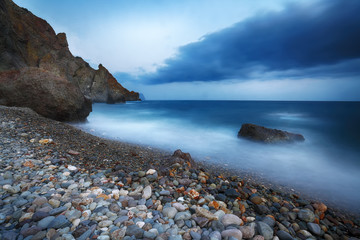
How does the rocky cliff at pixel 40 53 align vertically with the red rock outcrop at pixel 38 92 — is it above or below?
above

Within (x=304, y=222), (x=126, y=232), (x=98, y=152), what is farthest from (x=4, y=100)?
(x=304, y=222)

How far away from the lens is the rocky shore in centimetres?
167

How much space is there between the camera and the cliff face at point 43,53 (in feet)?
56.9

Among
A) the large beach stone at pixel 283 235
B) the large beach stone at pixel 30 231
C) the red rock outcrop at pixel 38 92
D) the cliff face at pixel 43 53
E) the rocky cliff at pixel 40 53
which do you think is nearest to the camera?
the large beach stone at pixel 30 231

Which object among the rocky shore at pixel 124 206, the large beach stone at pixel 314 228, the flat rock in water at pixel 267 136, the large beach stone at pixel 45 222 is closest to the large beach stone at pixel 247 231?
the rocky shore at pixel 124 206

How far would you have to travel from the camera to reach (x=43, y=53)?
37188mm

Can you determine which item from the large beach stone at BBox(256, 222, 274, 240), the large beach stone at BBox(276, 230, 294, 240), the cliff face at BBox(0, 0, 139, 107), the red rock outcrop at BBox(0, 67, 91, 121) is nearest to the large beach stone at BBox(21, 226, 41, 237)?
the large beach stone at BBox(256, 222, 274, 240)

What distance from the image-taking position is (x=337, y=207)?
371 centimetres

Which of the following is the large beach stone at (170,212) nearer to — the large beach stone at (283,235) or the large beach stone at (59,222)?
the large beach stone at (59,222)

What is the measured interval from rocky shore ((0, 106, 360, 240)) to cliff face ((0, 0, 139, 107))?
19.6 meters

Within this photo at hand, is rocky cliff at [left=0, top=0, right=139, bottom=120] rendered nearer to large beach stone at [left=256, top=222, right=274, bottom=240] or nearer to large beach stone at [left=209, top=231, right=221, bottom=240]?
large beach stone at [left=209, top=231, right=221, bottom=240]

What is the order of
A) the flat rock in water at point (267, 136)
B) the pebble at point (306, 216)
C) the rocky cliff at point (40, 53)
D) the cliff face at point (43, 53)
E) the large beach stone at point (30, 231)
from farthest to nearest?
the cliff face at point (43, 53), the rocky cliff at point (40, 53), the flat rock in water at point (267, 136), the pebble at point (306, 216), the large beach stone at point (30, 231)

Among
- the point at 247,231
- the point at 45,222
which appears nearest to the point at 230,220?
the point at 247,231

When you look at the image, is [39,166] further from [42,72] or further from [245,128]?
[245,128]
